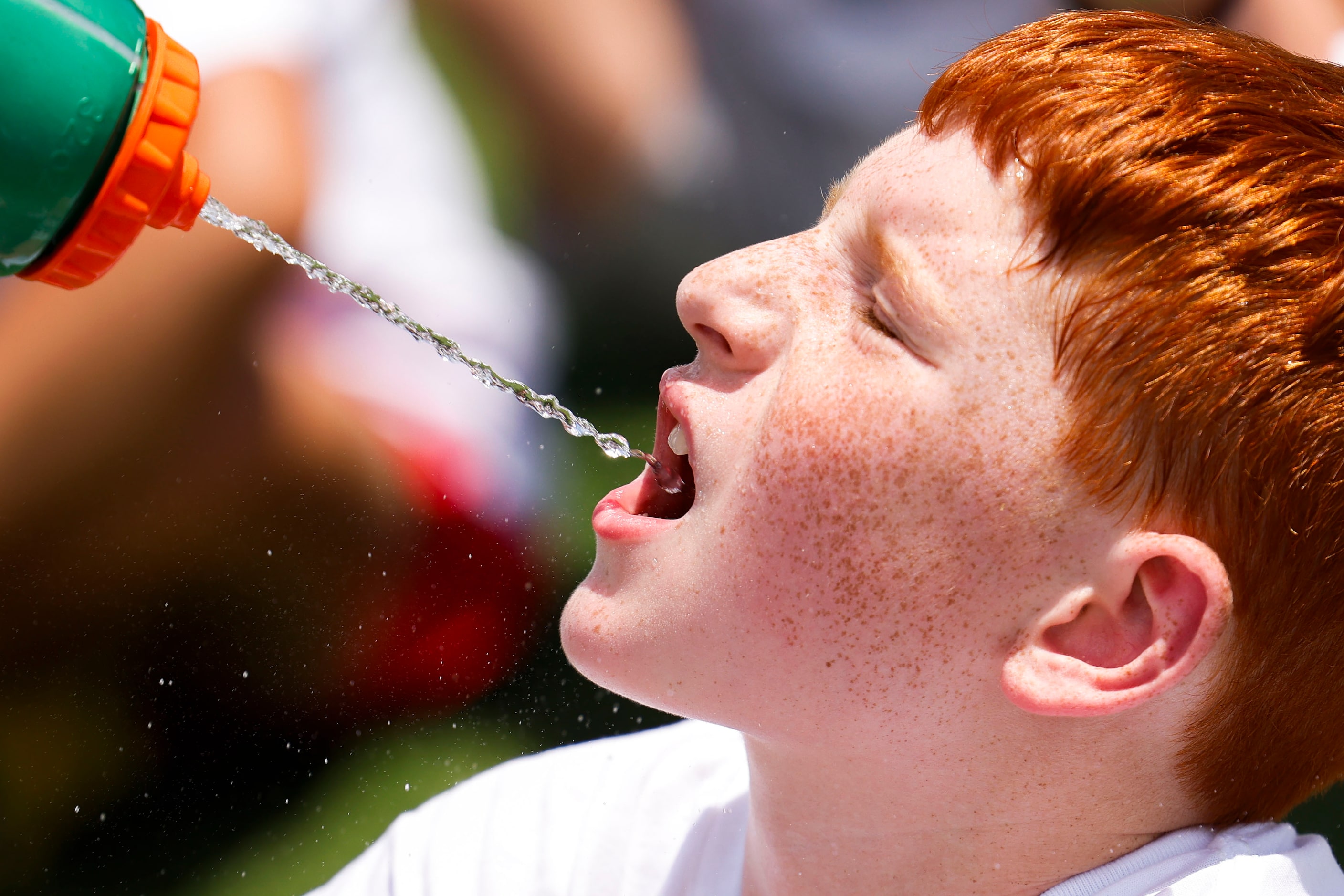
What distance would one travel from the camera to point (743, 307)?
0.70 metres

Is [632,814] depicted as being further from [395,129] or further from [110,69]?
[395,129]

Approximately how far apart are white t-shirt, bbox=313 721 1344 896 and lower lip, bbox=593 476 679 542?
1.02 feet

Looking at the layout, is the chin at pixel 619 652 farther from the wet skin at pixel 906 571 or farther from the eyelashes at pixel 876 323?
the eyelashes at pixel 876 323

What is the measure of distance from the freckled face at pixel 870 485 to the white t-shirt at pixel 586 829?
0.89 feet

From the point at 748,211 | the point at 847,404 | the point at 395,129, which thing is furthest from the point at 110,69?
the point at 748,211

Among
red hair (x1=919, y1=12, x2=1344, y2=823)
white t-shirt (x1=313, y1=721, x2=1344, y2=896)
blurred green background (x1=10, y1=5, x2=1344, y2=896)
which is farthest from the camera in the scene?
blurred green background (x1=10, y1=5, x2=1344, y2=896)

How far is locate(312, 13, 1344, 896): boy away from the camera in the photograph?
0.62 m

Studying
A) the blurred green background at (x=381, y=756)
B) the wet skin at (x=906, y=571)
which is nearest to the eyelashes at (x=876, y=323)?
the wet skin at (x=906, y=571)

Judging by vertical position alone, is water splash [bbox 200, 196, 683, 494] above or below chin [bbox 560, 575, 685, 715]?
above

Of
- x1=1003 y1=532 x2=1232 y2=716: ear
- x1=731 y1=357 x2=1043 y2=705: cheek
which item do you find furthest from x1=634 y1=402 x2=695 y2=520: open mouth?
x1=1003 y1=532 x2=1232 y2=716: ear

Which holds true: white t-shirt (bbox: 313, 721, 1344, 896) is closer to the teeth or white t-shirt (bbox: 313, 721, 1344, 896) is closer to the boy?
the boy

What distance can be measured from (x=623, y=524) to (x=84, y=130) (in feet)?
1.21

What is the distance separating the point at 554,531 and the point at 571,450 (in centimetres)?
11

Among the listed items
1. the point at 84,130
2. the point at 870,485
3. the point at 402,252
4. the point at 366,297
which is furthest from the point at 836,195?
the point at 402,252
